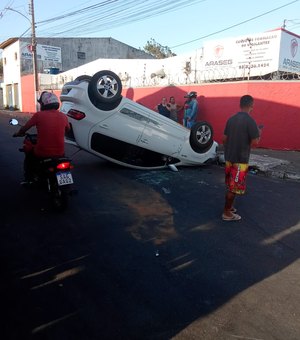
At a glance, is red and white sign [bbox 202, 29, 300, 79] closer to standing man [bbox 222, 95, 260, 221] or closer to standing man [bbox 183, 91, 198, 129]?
standing man [bbox 183, 91, 198, 129]

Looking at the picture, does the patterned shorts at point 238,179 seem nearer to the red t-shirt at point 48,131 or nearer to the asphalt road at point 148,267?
the asphalt road at point 148,267

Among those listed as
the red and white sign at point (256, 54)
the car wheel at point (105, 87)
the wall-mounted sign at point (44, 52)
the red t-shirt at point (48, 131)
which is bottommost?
the red t-shirt at point (48, 131)

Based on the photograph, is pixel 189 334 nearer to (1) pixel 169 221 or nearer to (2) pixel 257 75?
(1) pixel 169 221

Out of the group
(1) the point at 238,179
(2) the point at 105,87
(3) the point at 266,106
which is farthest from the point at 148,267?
(3) the point at 266,106

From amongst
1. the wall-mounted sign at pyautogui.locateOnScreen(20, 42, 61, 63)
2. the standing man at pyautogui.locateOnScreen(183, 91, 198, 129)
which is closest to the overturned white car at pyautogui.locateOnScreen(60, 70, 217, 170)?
the standing man at pyautogui.locateOnScreen(183, 91, 198, 129)

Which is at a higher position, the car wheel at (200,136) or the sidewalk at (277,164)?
the car wheel at (200,136)

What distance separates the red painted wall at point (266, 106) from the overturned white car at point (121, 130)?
12.7 feet

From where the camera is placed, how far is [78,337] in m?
2.73

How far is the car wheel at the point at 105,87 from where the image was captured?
741 centimetres

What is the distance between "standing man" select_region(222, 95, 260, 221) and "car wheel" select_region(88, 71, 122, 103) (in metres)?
3.03

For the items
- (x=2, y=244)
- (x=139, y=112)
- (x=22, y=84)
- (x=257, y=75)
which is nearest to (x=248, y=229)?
(x=2, y=244)

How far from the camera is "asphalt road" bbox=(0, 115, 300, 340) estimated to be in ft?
9.54

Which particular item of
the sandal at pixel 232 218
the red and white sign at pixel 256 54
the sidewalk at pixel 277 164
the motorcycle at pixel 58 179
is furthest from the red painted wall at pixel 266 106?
the motorcycle at pixel 58 179

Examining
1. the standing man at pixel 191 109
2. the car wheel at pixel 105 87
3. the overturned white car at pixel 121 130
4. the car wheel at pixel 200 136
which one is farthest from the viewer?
the standing man at pixel 191 109
